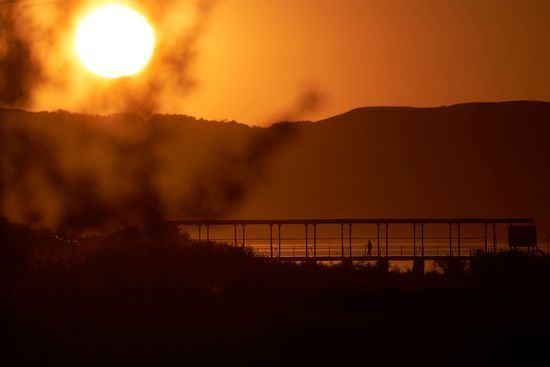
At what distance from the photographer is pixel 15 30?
2484 centimetres

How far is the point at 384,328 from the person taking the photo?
2477 centimetres

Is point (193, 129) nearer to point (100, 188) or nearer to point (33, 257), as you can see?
point (100, 188)

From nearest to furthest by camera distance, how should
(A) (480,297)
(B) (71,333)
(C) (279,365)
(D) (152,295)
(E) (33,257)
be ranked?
1. (C) (279,365)
2. (B) (71,333)
3. (D) (152,295)
4. (A) (480,297)
5. (E) (33,257)

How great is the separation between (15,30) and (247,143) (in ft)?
21.2

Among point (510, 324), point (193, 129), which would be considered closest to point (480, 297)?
point (510, 324)

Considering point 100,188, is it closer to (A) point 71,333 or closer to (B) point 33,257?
(A) point 71,333

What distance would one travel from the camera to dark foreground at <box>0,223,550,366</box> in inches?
885

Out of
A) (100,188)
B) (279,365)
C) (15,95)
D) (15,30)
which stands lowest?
(279,365)

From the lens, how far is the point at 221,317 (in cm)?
2688

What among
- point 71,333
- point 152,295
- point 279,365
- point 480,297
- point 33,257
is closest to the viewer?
point 279,365

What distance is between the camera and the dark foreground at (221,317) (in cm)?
2247

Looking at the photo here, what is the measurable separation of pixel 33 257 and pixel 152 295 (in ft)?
25.5

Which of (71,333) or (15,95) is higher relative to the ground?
(15,95)

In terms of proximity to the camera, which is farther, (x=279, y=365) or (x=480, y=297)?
(x=480, y=297)
